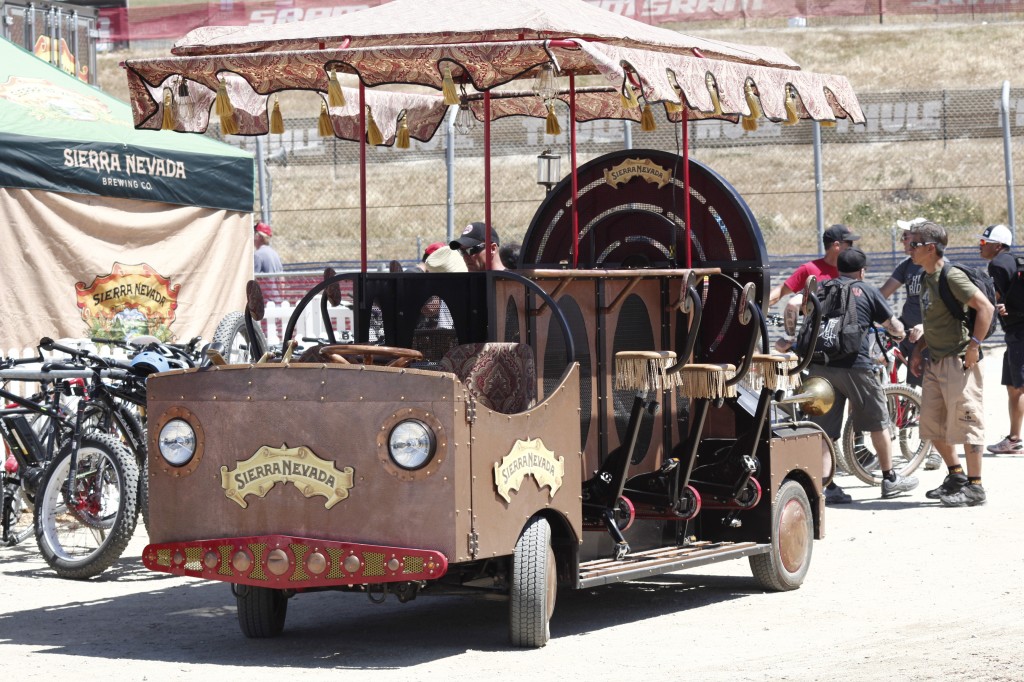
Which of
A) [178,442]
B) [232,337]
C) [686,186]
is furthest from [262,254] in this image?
[178,442]

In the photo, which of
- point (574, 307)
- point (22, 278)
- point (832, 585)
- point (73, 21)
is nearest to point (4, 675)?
point (574, 307)

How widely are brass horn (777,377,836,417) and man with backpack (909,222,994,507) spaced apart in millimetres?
736

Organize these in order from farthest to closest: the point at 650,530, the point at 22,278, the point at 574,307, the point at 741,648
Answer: the point at 22,278, the point at 650,530, the point at 574,307, the point at 741,648

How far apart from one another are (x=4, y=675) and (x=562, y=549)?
2.39 meters

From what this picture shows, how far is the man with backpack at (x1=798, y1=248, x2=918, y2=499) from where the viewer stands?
11469mm

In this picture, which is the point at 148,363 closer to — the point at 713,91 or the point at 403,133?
the point at 403,133

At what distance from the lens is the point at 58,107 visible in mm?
12633

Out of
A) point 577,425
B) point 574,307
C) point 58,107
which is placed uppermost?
point 58,107

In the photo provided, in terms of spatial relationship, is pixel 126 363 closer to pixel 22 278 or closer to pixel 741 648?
pixel 22 278

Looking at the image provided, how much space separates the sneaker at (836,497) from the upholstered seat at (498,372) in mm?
5039

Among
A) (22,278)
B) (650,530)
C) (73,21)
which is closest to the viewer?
(650,530)

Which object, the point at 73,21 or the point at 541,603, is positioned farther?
the point at 73,21

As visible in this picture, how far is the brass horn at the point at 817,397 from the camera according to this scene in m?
11.2

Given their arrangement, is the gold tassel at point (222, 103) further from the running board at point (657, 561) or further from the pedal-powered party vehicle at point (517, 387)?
the running board at point (657, 561)
